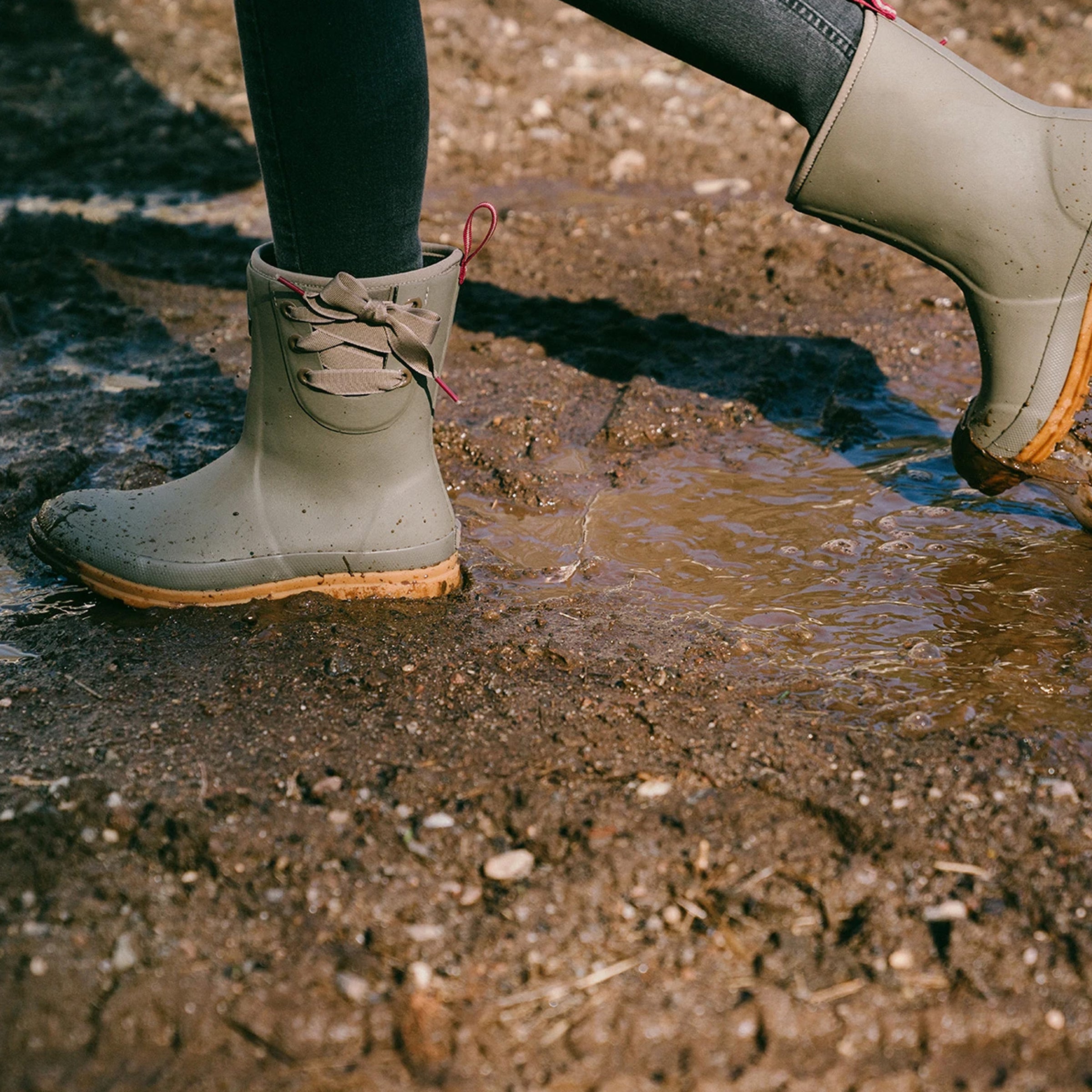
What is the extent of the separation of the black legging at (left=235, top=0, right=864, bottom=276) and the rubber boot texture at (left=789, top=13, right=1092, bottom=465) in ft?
0.23

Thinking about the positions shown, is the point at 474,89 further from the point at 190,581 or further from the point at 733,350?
the point at 190,581

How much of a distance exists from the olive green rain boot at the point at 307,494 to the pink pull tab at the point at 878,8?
667 millimetres

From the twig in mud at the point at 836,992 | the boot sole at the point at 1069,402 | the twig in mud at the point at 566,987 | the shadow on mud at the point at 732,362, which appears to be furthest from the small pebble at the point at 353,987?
the shadow on mud at the point at 732,362

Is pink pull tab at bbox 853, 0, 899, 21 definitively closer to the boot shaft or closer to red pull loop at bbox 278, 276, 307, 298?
the boot shaft

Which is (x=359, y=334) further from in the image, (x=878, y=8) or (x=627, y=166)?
(x=627, y=166)

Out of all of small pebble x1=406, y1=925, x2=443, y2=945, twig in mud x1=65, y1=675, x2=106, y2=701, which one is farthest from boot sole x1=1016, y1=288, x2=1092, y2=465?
twig in mud x1=65, y1=675, x2=106, y2=701

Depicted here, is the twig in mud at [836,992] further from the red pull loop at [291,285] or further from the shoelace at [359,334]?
the red pull loop at [291,285]

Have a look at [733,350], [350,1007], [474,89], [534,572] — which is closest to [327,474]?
[534,572]

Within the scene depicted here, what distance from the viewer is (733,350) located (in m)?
2.72

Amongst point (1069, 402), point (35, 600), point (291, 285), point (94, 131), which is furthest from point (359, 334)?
point (94, 131)

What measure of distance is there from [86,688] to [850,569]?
4.11 feet

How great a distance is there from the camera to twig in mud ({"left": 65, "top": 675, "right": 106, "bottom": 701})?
155 cm

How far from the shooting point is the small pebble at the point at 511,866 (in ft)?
4.19

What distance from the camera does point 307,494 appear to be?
1724 mm
